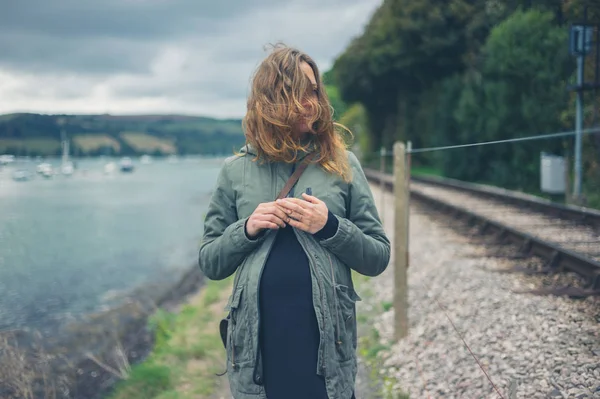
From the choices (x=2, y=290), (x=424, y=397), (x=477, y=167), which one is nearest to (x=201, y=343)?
(x=424, y=397)

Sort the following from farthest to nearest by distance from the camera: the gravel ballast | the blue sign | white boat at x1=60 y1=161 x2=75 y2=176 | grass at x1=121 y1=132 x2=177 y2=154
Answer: grass at x1=121 y1=132 x2=177 y2=154
the blue sign
white boat at x1=60 y1=161 x2=75 y2=176
the gravel ballast

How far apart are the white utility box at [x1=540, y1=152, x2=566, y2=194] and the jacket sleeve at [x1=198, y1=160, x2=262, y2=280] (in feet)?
46.5

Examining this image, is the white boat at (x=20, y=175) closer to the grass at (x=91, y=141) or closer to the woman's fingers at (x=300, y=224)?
the grass at (x=91, y=141)

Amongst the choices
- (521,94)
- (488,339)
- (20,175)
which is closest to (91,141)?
(20,175)

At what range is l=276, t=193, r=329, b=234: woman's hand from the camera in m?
1.85

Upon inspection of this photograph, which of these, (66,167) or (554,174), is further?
(554,174)

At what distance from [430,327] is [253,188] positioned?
377 cm

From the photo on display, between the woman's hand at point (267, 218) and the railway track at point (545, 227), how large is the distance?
424cm

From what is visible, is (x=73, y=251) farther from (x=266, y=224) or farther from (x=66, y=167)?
(x=266, y=224)

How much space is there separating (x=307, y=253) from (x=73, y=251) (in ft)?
55.2

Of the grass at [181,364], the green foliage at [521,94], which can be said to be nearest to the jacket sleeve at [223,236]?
the grass at [181,364]

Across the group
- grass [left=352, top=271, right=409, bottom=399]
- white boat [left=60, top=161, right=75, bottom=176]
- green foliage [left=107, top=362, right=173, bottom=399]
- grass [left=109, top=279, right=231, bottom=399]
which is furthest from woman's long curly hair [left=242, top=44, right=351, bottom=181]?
white boat [left=60, top=161, right=75, bottom=176]

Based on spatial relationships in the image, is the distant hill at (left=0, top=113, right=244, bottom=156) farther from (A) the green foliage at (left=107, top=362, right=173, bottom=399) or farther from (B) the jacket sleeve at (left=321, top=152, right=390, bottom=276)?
(A) the green foliage at (left=107, top=362, right=173, bottom=399)

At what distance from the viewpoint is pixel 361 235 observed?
6.43 feet
